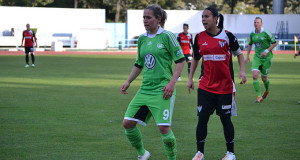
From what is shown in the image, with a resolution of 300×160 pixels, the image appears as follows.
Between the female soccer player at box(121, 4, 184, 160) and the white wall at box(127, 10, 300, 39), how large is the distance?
159ft

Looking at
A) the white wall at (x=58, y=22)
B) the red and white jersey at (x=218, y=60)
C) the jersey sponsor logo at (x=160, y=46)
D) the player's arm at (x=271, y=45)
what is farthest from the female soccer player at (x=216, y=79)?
the white wall at (x=58, y=22)

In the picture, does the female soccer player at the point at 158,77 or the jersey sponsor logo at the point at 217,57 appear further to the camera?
the jersey sponsor logo at the point at 217,57

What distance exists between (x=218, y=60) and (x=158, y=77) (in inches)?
39.4

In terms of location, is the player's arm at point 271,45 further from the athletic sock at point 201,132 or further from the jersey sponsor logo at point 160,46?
the jersey sponsor logo at point 160,46

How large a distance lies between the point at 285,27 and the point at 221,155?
52764mm

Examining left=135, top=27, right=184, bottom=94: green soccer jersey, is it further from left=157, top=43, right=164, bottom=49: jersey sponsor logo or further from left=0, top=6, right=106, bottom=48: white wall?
left=0, top=6, right=106, bottom=48: white wall

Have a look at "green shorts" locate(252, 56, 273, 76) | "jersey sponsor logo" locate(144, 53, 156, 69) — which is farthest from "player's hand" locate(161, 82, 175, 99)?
"green shorts" locate(252, 56, 273, 76)

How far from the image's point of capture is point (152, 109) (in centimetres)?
585

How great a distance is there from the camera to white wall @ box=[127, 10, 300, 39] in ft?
180

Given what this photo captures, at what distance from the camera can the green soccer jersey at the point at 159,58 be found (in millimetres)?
5879

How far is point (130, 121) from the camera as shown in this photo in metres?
5.96

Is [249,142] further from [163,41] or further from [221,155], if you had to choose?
[163,41]

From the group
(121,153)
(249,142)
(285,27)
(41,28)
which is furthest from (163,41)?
(285,27)

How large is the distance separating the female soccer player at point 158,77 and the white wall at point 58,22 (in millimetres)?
45552
